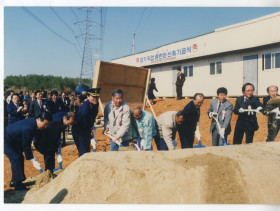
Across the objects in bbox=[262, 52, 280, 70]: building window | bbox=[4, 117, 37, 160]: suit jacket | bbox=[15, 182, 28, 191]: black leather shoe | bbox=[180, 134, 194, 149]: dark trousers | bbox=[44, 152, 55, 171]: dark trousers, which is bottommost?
bbox=[15, 182, 28, 191]: black leather shoe

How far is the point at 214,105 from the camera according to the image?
4.35 meters

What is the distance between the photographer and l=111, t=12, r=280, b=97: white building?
9.94 meters

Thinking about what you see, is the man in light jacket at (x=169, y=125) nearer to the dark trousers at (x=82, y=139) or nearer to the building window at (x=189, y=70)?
the dark trousers at (x=82, y=139)

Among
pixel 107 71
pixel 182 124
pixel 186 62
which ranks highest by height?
pixel 186 62

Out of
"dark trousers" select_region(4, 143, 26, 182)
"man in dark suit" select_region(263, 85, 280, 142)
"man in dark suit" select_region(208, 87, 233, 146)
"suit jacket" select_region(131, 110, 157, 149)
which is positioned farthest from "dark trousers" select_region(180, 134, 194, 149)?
"dark trousers" select_region(4, 143, 26, 182)

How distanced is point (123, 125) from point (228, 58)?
9.44 m

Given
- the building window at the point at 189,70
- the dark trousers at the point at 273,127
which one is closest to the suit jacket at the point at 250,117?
the dark trousers at the point at 273,127

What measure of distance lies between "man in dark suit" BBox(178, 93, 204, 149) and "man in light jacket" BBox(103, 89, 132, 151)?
Answer: 88 cm

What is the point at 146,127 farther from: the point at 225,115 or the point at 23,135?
the point at 23,135

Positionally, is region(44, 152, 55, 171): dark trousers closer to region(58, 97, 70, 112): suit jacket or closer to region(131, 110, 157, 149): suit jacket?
region(131, 110, 157, 149): suit jacket
